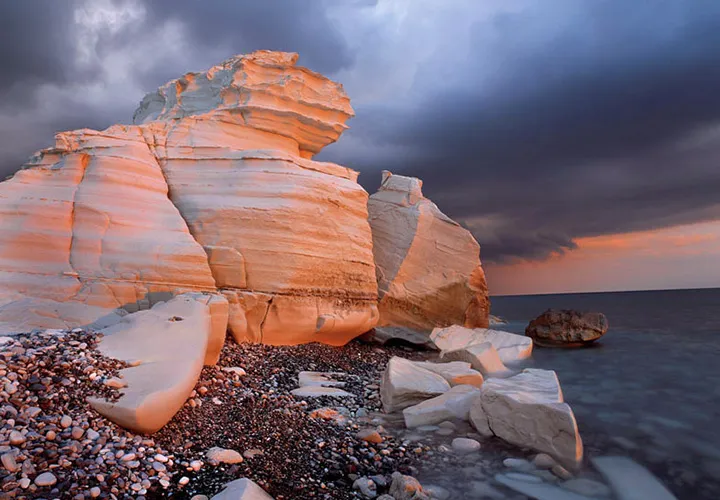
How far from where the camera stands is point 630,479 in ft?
17.9

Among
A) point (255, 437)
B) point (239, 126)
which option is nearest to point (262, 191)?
point (239, 126)

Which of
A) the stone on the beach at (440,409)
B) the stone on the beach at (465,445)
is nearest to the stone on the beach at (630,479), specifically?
the stone on the beach at (465,445)

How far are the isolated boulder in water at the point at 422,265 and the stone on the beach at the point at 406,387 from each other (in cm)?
620

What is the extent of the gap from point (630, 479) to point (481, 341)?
8.64m

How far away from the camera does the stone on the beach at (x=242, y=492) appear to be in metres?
3.66

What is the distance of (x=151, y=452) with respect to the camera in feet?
14.2

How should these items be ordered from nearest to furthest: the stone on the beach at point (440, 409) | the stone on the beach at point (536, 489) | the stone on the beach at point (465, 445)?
the stone on the beach at point (536, 489) < the stone on the beach at point (465, 445) < the stone on the beach at point (440, 409)

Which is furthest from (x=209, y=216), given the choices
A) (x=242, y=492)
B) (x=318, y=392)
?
(x=242, y=492)

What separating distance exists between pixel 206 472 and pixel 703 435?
7.51m

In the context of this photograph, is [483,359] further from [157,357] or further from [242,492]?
[242,492]

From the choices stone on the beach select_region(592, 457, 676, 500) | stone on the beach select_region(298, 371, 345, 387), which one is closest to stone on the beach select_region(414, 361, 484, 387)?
stone on the beach select_region(298, 371, 345, 387)

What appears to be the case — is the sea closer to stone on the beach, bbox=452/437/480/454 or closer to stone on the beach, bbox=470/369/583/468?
stone on the beach, bbox=470/369/583/468

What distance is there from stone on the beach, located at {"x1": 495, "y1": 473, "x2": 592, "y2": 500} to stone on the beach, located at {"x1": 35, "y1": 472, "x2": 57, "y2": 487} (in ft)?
14.0

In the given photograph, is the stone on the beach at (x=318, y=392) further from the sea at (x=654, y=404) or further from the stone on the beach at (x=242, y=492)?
the sea at (x=654, y=404)
